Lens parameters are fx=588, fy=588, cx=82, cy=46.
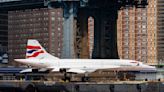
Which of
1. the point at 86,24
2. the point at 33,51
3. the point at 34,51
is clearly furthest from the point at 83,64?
the point at 86,24

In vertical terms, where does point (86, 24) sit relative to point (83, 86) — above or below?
above

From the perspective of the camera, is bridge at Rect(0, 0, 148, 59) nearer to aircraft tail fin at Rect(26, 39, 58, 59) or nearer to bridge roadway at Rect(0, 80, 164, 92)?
aircraft tail fin at Rect(26, 39, 58, 59)

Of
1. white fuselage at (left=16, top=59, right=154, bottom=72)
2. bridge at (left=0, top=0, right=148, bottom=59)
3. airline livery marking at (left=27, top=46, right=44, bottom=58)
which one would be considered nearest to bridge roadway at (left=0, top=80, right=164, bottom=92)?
white fuselage at (left=16, top=59, right=154, bottom=72)

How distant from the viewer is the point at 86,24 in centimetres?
15062

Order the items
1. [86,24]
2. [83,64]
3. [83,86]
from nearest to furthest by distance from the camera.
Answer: [83,86]
[83,64]
[86,24]

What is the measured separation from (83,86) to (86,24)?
6321 cm

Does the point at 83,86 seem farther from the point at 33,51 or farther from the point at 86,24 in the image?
the point at 86,24

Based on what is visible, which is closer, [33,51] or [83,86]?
[83,86]

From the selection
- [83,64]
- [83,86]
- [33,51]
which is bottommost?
[83,86]

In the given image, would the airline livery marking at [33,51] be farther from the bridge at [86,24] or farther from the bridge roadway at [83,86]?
the bridge roadway at [83,86]

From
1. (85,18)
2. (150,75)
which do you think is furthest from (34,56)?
(150,75)

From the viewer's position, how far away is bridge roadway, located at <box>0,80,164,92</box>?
3361 inches

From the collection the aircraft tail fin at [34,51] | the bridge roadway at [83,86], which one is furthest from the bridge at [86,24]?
the bridge roadway at [83,86]

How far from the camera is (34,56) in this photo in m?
142
